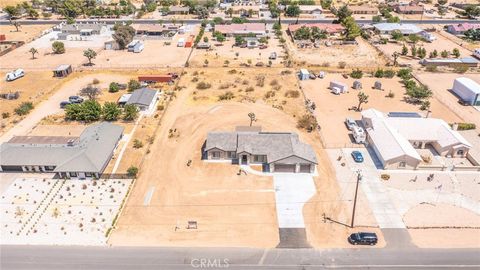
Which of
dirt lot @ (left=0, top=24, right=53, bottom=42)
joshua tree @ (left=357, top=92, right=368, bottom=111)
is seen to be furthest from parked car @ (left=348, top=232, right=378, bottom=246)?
dirt lot @ (left=0, top=24, right=53, bottom=42)

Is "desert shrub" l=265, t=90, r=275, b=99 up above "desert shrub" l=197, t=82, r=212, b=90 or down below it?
below

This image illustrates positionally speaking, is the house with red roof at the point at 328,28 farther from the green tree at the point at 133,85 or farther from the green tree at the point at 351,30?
the green tree at the point at 133,85

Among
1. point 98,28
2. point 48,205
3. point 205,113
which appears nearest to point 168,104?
point 205,113

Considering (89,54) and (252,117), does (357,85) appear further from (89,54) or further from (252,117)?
(89,54)

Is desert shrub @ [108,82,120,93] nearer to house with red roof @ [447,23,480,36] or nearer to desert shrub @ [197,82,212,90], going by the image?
desert shrub @ [197,82,212,90]

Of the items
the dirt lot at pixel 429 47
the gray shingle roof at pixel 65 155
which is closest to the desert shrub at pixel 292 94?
the gray shingle roof at pixel 65 155

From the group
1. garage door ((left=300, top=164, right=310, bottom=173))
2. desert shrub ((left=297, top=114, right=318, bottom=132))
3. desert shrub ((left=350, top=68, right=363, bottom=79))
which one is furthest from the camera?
desert shrub ((left=350, top=68, right=363, bottom=79))

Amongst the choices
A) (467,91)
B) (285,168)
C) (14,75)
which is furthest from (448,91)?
(14,75)

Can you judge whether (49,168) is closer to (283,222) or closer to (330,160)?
(283,222)
